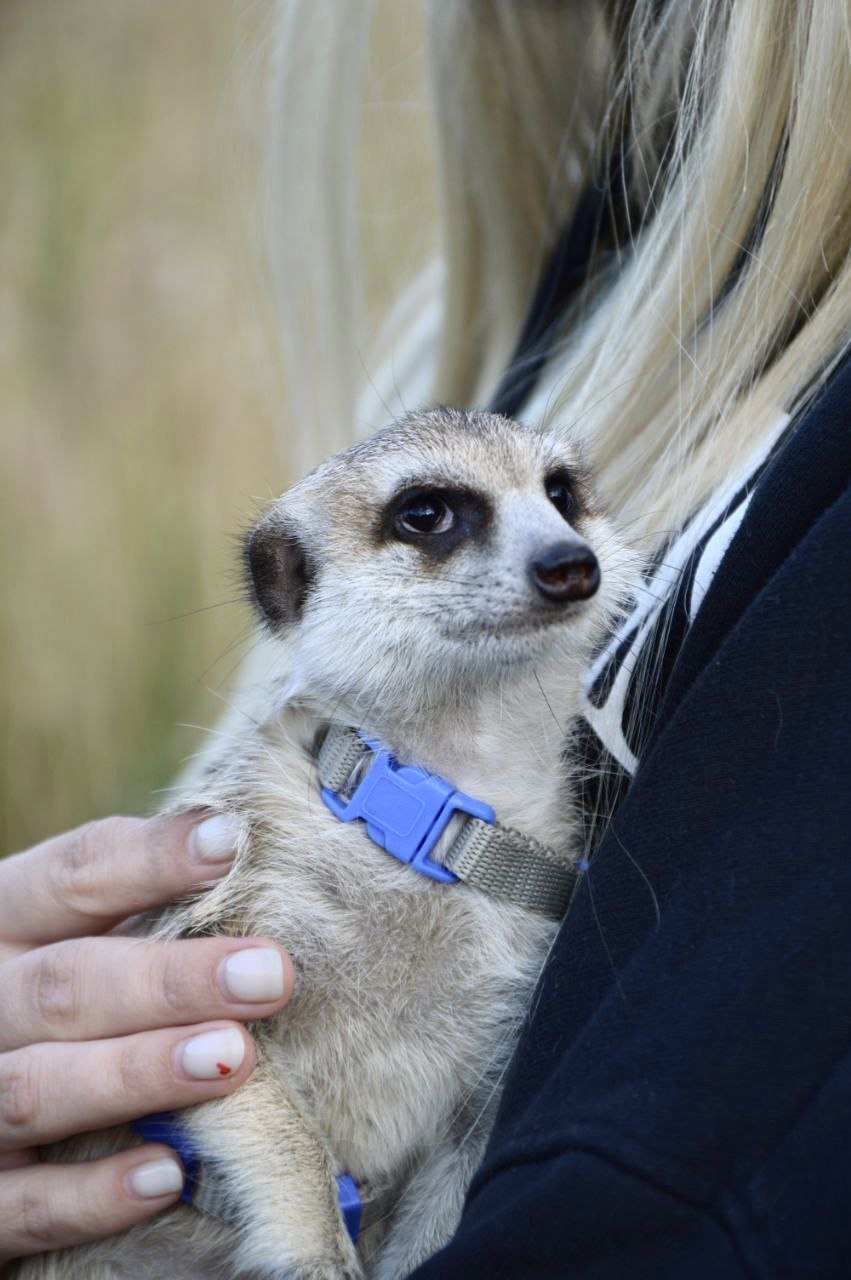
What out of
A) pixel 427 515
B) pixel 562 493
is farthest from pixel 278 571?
pixel 562 493

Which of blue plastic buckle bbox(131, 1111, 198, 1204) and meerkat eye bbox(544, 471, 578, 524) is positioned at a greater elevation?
meerkat eye bbox(544, 471, 578, 524)

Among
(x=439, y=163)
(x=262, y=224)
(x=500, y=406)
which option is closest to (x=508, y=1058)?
(x=500, y=406)

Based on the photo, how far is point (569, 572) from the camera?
1.07 meters

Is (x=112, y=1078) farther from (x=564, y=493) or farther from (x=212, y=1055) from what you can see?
(x=564, y=493)

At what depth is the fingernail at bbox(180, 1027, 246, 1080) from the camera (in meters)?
1.05

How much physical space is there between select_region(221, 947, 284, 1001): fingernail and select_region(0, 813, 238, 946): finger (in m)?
0.15

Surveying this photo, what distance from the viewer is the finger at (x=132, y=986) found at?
1.07 metres

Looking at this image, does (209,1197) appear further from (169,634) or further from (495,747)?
(169,634)

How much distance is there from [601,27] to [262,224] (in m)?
0.65

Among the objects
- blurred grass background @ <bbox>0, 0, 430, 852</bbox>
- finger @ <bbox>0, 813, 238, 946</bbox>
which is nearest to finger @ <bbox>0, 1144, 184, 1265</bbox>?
finger @ <bbox>0, 813, 238, 946</bbox>

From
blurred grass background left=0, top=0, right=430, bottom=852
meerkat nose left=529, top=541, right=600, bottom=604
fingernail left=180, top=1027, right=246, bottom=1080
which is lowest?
blurred grass background left=0, top=0, right=430, bottom=852

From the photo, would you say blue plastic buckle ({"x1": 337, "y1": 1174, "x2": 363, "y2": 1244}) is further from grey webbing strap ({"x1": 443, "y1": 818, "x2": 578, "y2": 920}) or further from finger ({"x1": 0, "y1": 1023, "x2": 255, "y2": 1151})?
grey webbing strap ({"x1": 443, "y1": 818, "x2": 578, "y2": 920})

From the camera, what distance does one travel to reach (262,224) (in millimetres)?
2025

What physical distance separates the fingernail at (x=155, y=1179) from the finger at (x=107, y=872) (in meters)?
0.26
